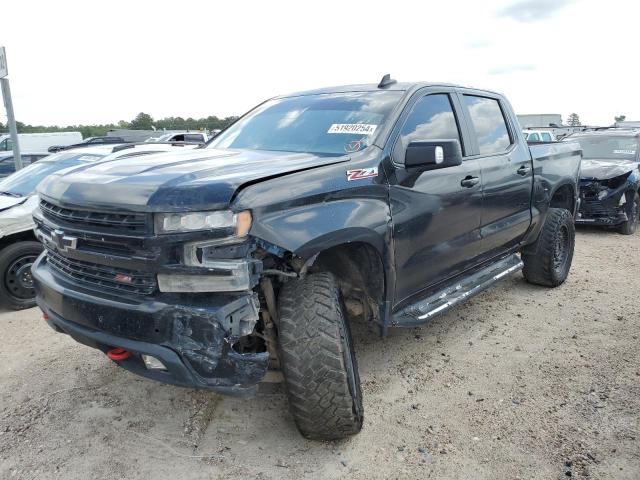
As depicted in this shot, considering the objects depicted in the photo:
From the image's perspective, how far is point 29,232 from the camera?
5.14m

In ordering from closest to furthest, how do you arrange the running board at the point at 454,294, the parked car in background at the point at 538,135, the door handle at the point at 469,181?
1. the running board at the point at 454,294
2. the door handle at the point at 469,181
3. the parked car in background at the point at 538,135

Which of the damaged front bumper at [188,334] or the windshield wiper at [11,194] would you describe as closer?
the damaged front bumper at [188,334]

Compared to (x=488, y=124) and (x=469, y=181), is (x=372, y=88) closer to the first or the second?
(x=469, y=181)

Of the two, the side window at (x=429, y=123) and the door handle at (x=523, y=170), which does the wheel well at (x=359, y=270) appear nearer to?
the side window at (x=429, y=123)

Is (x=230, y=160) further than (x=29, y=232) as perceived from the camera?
No

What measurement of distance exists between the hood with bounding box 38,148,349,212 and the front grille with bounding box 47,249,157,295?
0.31 meters

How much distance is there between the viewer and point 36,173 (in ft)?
20.2

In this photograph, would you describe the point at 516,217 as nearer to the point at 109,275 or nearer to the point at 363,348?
the point at 363,348

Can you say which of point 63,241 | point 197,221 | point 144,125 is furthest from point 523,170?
point 144,125

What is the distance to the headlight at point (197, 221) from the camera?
2.28 meters

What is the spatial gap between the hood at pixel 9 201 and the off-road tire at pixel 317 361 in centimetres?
387

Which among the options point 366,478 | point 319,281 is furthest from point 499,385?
point 319,281

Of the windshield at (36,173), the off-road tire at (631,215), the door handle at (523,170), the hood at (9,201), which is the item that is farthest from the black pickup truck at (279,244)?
the off-road tire at (631,215)

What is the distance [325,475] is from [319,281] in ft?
3.24
